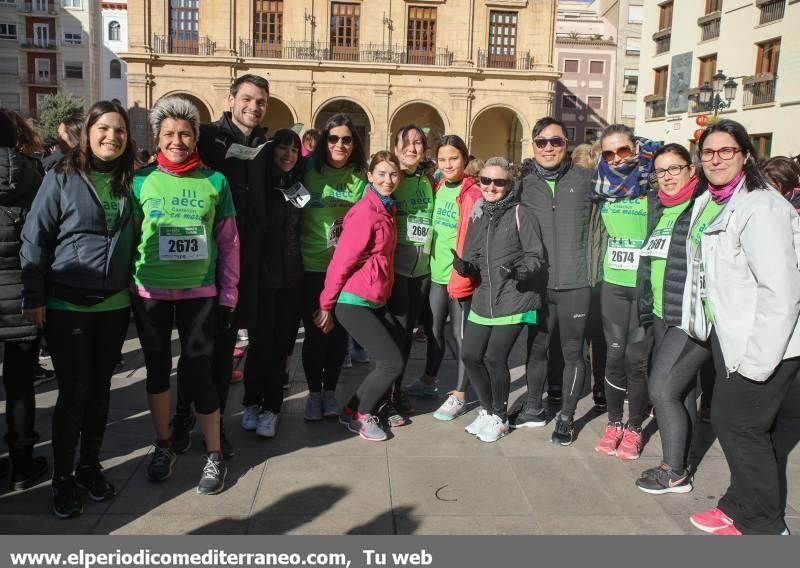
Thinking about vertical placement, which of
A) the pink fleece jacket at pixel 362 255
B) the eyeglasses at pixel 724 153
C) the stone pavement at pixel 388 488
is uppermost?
the eyeglasses at pixel 724 153

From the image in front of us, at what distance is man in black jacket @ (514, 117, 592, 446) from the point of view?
4414mm

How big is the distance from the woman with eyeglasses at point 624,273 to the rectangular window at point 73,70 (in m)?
57.5

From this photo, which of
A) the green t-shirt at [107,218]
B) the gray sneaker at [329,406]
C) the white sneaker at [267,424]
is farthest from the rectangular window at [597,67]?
Result: the green t-shirt at [107,218]

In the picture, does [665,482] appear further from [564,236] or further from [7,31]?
[7,31]

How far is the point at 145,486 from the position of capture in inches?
146

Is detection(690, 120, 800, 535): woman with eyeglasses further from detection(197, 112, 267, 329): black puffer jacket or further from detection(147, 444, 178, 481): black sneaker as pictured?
detection(147, 444, 178, 481): black sneaker

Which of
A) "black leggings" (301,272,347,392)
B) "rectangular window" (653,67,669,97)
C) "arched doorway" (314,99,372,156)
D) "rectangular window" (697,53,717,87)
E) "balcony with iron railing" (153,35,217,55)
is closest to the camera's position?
"black leggings" (301,272,347,392)

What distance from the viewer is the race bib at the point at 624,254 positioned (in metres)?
4.32

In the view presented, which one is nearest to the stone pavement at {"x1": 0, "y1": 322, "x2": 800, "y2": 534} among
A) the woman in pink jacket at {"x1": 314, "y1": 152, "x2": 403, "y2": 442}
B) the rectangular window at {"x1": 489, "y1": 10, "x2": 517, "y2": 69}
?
the woman in pink jacket at {"x1": 314, "y1": 152, "x2": 403, "y2": 442}

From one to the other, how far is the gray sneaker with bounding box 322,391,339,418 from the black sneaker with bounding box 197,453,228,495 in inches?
47.1

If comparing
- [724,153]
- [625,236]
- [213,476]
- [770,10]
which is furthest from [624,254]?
[770,10]

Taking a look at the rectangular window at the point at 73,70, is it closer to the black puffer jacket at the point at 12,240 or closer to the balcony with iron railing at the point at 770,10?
the balcony with iron railing at the point at 770,10
